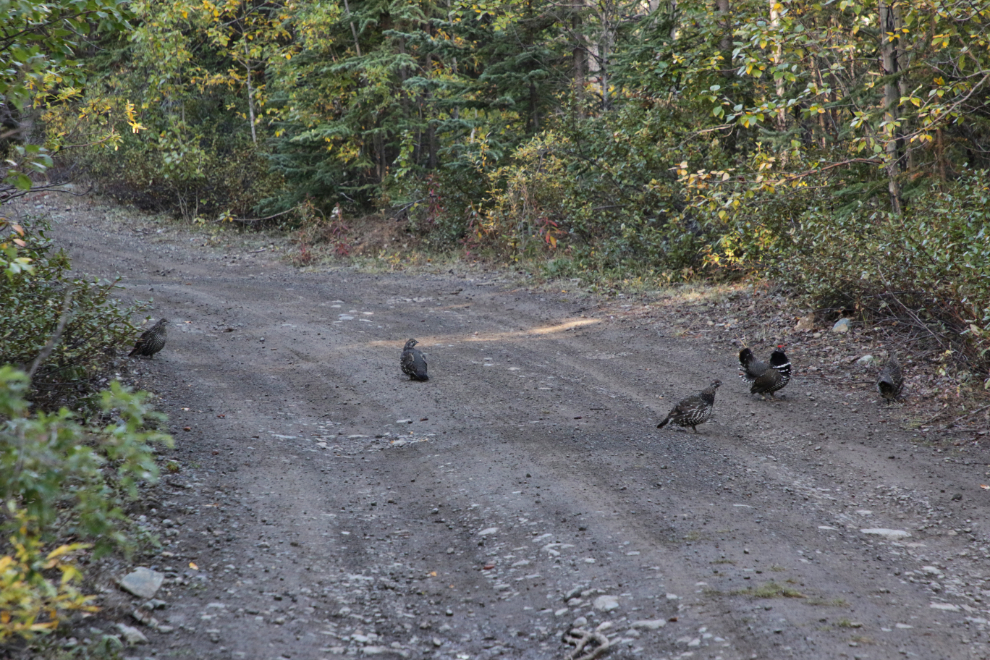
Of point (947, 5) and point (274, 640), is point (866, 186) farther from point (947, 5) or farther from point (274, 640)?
point (274, 640)

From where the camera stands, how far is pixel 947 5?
908 centimetres

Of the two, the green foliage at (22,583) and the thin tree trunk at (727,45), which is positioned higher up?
the thin tree trunk at (727,45)

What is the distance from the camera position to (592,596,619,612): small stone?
16.1 feet

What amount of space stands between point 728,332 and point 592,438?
5.50 metres

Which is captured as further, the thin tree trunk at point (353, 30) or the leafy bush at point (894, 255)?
the thin tree trunk at point (353, 30)

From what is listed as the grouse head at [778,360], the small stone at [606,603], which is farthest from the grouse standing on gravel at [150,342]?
the grouse head at [778,360]

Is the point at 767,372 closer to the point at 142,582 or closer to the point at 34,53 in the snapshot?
the point at 142,582

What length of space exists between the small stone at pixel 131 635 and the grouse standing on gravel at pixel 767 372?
24.6 feet

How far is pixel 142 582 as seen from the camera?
Answer: 4.78m

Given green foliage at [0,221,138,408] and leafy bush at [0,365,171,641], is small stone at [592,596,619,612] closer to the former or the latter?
leafy bush at [0,365,171,641]

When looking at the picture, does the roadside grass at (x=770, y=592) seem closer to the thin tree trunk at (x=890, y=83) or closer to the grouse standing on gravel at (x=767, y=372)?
the grouse standing on gravel at (x=767, y=372)

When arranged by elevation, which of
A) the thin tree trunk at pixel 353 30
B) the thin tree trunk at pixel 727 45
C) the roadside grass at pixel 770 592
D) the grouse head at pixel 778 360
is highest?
the thin tree trunk at pixel 353 30

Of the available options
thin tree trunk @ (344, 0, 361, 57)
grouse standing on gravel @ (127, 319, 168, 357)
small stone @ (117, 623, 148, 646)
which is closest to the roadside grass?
small stone @ (117, 623, 148, 646)

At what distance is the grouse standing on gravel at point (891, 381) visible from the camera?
919 cm
